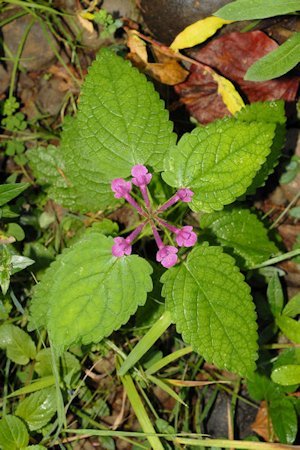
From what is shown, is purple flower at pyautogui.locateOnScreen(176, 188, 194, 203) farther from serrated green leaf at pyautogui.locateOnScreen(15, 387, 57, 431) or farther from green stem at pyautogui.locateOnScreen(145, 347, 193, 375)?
serrated green leaf at pyautogui.locateOnScreen(15, 387, 57, 431)

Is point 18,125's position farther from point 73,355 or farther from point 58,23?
point 73,355

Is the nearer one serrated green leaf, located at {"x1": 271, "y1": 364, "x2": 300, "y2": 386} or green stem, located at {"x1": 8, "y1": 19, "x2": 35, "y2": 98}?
serrated green leaf, located at {"x1": 271, "y1": 364, "x2": 300, "y2": 386}

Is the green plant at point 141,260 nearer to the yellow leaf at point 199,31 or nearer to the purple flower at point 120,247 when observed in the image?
the purple flower at point 120,247

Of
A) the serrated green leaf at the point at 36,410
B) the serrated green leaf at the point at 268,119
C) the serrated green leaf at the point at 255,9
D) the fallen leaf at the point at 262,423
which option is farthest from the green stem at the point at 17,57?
the fallen leaf at the point at 262,423

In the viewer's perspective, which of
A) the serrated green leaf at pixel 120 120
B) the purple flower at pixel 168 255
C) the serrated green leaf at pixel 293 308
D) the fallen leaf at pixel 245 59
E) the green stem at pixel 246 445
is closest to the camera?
the purple flower at pixel 168 255

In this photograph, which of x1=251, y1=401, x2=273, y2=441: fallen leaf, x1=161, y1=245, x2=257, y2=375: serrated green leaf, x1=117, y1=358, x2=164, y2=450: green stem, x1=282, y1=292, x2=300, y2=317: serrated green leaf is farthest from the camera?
x1=251, y1=401, x2=273, y2=441: fallen leaf

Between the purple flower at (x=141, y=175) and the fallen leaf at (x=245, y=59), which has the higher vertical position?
the purple flower at (x=141, y=175)

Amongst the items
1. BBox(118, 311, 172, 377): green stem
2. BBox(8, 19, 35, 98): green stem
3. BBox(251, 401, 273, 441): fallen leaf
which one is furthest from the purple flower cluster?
BBox(8, 19, 35, 98): green stem

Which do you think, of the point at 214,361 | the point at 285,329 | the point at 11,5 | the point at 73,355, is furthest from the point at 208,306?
the point at 11,5
